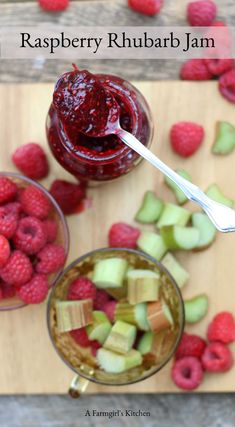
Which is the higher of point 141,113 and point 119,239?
point 141,113

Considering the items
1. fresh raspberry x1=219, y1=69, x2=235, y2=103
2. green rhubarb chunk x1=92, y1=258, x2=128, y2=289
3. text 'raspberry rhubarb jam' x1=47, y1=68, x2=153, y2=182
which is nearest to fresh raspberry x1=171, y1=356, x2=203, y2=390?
green rhubarb chunk x1=92, y1=258, x2=128, y2=289

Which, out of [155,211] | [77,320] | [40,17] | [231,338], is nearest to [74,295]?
[77,320]

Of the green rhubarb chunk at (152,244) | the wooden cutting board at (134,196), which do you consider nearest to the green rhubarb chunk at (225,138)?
the wooden cutting board at (134,196)

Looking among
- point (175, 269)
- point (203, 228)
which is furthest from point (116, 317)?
point (203, 228)

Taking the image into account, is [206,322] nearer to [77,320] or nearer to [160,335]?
[160,335]

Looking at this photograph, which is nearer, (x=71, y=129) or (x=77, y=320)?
(x=71, y=129)

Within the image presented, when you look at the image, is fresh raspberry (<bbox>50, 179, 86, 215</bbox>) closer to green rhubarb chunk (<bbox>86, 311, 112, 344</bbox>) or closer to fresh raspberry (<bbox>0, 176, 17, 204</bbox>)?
fresh raspberry (<bbox>0, 176, 17, 204</bbox>)

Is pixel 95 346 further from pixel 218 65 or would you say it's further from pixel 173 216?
pixel 218 65
